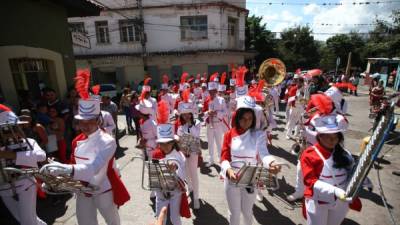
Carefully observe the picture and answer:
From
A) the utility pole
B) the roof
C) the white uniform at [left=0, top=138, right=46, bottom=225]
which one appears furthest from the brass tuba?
the utility pole

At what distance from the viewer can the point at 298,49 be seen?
38469mm

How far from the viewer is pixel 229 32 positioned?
23.2 meters

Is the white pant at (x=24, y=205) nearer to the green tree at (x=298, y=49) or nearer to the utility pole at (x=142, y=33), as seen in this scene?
the utility pole at (x=142, y=33)

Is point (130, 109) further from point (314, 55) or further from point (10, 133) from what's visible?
point (314, 55)

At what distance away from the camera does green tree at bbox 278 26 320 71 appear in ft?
122

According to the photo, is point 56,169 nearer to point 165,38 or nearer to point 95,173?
point 95,173

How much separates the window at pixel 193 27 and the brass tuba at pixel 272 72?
16742 mm

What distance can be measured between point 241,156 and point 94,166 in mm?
1621

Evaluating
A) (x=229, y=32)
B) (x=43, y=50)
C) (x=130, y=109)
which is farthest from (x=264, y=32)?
(x=43, y=50)

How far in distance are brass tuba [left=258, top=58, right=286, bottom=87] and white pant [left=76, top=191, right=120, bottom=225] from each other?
5.26 metres

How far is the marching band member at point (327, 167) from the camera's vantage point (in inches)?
94.2

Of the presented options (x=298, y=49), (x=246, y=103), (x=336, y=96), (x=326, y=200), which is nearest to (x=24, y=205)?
(x=246, y=103)

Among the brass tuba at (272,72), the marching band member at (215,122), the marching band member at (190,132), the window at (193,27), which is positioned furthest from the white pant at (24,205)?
the window at (193,27)

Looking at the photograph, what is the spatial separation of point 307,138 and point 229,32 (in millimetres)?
20561
